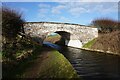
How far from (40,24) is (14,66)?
24334mm

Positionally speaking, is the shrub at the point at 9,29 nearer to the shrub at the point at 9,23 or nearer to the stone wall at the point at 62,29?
the shrub at the point at 9,23

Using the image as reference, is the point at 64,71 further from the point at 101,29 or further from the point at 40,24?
the point at 101,29

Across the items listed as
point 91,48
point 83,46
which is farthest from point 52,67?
point 83,46

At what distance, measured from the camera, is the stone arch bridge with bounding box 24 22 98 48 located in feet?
130

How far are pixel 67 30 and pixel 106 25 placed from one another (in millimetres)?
12659

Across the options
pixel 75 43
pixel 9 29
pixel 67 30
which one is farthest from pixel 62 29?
pixel 9 29

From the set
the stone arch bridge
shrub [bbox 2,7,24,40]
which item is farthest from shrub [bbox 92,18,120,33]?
shrub [bbox 2,7,24,40]

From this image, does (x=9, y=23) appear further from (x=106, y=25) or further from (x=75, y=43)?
(x=106, y=25)

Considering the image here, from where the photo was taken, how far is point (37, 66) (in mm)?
16797

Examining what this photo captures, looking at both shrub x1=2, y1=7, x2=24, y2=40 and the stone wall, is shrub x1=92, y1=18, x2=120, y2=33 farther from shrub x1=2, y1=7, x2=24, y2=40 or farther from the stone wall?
shrub x1=2, y1=7, x2=24, y2=40

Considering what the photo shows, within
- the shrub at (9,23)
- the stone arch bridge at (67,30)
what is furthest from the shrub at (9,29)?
the stone arch bridge at (67,30)

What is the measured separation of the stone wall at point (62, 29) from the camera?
3967cm

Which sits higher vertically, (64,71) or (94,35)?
(94,35)

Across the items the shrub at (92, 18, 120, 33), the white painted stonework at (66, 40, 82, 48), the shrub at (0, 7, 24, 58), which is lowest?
the white painted stonework at (66, 40, 82, 48)
